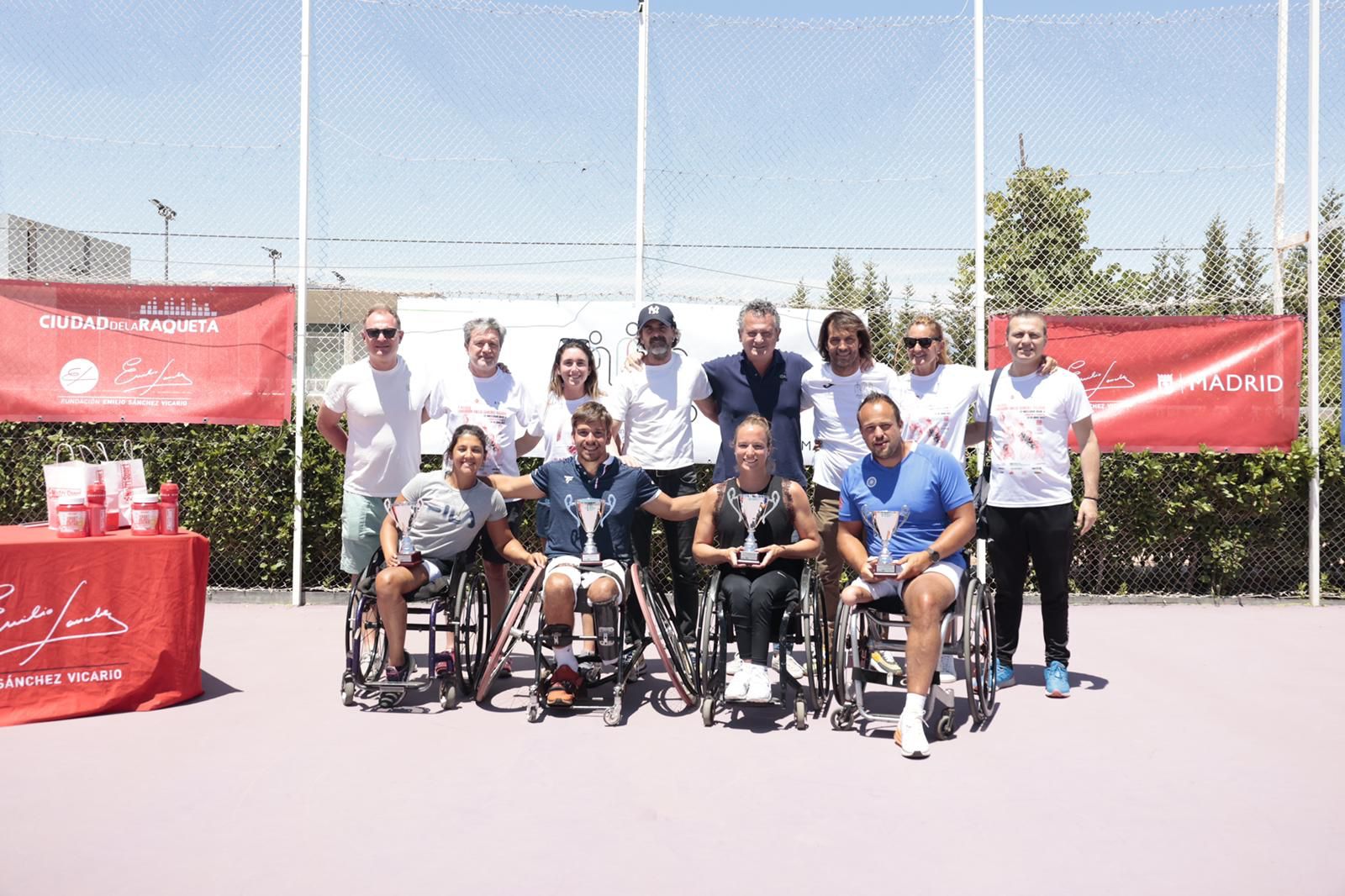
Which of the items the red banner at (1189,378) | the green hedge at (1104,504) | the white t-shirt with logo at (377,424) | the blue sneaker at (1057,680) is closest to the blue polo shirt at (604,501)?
the white t-shirt with logo at (377,424)

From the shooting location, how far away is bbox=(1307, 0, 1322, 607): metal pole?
7148 mm

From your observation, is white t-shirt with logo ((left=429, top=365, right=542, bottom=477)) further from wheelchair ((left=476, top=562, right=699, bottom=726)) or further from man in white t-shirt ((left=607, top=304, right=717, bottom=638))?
wheelchair ((left=476, top=562, right=699, bottom=726))

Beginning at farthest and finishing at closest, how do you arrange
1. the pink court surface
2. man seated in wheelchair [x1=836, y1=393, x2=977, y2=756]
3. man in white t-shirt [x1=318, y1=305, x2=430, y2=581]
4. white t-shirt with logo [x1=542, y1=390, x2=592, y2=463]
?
1. white t-shirt with logo [x1=542, y1=390, x2=592, y2=463]
2. man in white t-shirt [x1=318, y1=305, x2=430, y2=581]
3. man seated in wheelchair [x1=836, y1=393, x2=977, y2=756]
4. the pink court surface

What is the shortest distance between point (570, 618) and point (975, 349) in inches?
148

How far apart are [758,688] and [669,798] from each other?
34.7 inches

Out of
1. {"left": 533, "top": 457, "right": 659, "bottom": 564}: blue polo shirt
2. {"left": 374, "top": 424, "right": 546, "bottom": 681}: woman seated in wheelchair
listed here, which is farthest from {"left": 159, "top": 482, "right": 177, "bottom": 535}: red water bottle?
{"left": 533, "top": 457, "right": 659, "bottom": 564}: blue polo shirt

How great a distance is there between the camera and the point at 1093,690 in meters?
4.94

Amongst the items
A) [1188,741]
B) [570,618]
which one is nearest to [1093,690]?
[1188,741]

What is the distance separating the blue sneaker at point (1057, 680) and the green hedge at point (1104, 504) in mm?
2486

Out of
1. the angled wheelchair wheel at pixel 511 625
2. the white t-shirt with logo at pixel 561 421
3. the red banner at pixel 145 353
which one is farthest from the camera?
the red banner at pixel 145 353

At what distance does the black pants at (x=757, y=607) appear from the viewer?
14.2ft

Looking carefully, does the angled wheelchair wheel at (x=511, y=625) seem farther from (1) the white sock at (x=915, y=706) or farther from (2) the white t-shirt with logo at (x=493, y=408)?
(1) the white sock at (x=915, y=706)

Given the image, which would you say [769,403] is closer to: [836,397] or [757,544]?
[836,397]

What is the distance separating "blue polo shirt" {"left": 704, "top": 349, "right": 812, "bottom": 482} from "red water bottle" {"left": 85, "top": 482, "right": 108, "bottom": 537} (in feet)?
8.53
